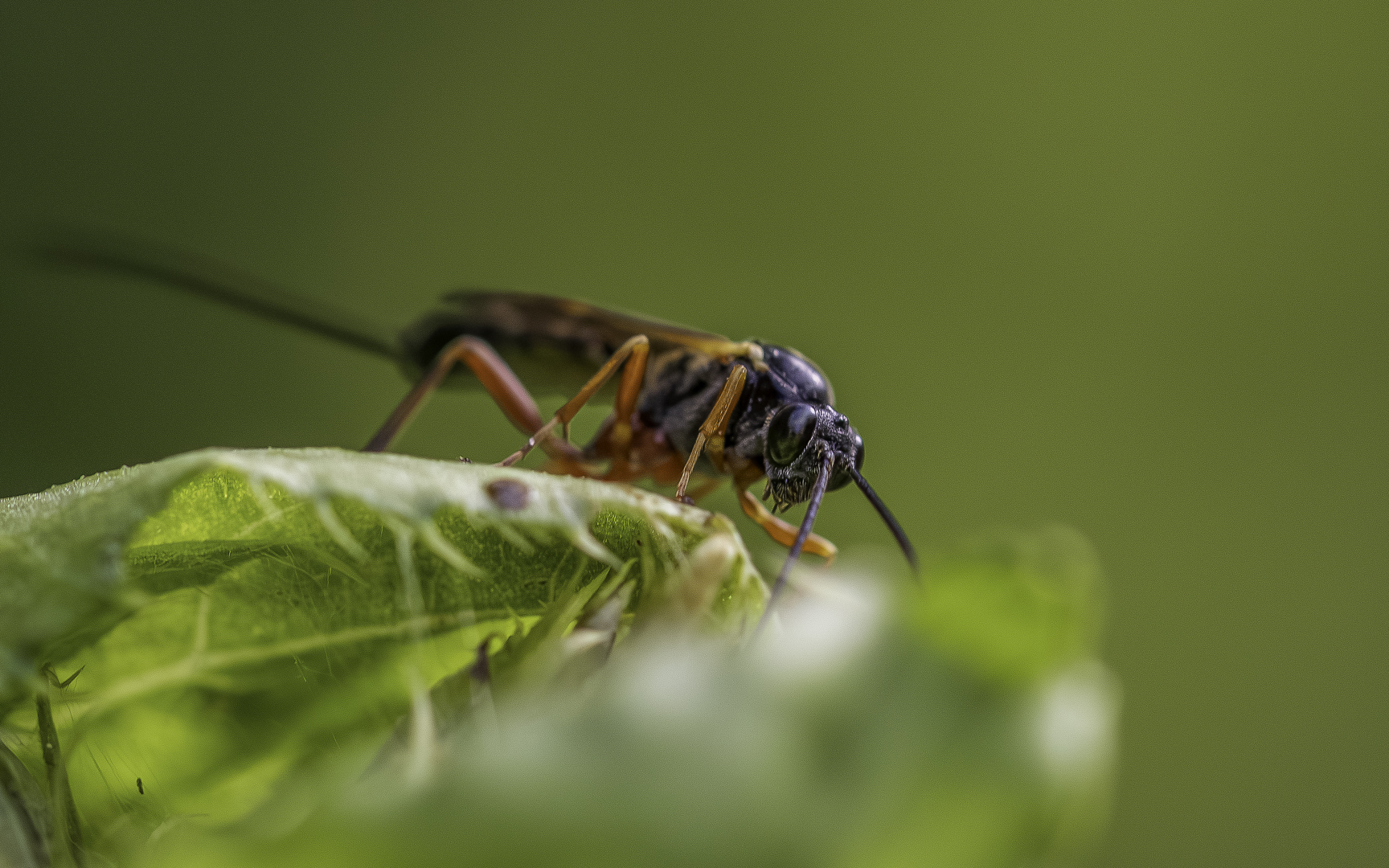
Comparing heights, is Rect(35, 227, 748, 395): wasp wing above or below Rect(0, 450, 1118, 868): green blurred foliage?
below

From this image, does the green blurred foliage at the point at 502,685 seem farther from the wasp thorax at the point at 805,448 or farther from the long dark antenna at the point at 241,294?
the long dark antenna at the point at 241,294

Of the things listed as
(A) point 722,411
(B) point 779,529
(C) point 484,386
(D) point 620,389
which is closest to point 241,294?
(C) point 484,386

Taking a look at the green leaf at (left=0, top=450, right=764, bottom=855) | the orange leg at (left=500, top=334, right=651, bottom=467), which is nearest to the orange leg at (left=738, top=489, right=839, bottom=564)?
the orange leg at (left=500, top=334, right=651, bottom=467)

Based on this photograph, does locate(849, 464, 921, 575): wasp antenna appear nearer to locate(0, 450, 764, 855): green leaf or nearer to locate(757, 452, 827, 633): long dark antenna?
locate(757, 452, 827, 633): long dark antenna

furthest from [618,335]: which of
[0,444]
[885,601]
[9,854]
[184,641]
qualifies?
[0,444]

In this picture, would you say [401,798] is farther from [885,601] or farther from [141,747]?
[141,747]

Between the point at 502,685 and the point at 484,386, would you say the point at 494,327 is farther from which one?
the point at 502,685

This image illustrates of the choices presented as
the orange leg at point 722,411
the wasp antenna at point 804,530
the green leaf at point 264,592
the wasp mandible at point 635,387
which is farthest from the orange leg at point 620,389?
the green leaf at point 264,592
